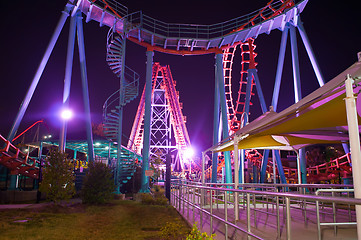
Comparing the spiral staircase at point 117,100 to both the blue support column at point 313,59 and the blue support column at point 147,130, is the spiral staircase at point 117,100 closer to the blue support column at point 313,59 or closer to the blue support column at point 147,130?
the blue support column at point 147,130

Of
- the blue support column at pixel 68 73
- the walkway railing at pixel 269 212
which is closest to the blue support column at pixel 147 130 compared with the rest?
the walkway railing at pixel 269 212

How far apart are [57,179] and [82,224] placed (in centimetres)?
393

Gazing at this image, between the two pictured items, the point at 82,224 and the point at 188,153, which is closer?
the point at 82,224

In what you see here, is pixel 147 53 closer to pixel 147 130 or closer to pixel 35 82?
pixel 147 130

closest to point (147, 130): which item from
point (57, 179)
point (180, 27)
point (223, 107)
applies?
point (223, 107)

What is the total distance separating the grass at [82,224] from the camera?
7.12 m

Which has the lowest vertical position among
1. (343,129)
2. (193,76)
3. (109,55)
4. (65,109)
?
(343,129)

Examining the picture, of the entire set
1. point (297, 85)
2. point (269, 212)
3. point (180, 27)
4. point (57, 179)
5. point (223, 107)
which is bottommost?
point (269, 212)

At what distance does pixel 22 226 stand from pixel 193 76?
49.3 meters

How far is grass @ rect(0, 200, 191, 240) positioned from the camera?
712 centimetres

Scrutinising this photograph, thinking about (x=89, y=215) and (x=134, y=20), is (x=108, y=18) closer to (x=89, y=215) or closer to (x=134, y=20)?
(x=134, y=20)

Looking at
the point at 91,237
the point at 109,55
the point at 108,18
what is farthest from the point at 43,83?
the point at 91,237

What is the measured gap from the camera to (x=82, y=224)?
862cm

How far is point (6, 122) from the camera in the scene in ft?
88.1
